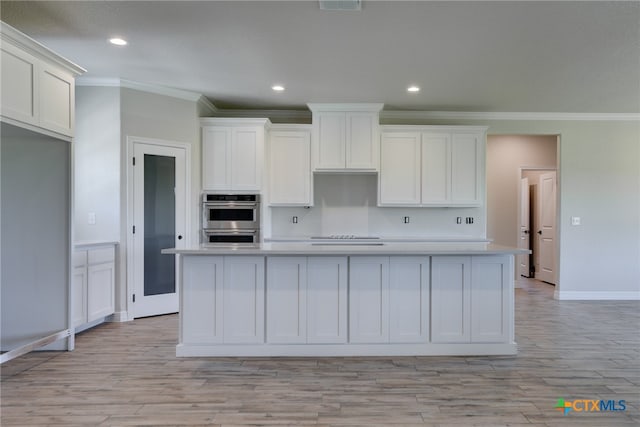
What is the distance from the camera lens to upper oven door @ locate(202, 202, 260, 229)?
15.8ft

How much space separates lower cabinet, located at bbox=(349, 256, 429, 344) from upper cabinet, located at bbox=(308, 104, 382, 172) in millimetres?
2192

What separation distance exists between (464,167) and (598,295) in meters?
2.75

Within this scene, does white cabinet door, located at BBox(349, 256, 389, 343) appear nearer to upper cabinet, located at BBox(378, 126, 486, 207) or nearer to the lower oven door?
the lower oven door

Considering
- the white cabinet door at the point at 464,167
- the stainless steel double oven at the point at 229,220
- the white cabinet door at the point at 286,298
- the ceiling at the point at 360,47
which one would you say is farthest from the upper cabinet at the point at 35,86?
the white cabinet door at the point at 464,167

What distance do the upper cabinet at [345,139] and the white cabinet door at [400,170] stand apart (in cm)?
21

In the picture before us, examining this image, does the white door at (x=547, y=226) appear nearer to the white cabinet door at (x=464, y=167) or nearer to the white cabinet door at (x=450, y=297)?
the white cabinet door at (x=464, y=167)

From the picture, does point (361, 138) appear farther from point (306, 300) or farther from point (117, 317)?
point (117, 317)

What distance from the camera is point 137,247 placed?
4289mm

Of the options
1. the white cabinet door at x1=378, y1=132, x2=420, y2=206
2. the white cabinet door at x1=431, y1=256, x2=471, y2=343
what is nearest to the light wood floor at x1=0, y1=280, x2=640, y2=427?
the white cabinet door at x1=431, y1=256, x2=471, y2=343

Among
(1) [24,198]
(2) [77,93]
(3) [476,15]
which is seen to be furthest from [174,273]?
(3) [476,15]

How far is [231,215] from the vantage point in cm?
484

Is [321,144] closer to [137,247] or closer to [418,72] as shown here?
[418,72]

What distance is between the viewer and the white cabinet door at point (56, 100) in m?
2.92

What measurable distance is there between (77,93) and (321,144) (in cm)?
289
